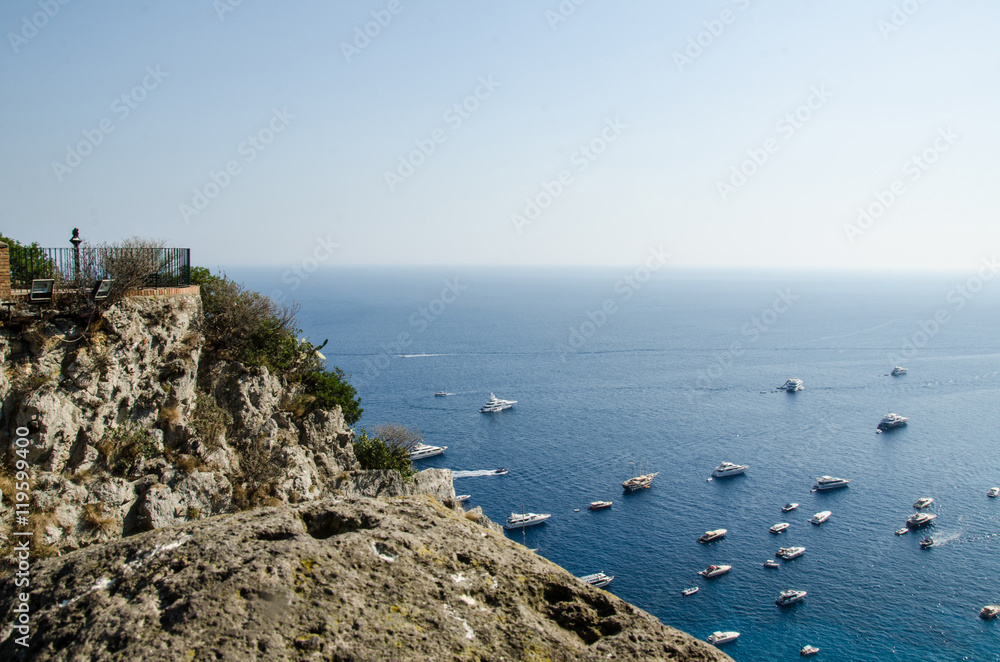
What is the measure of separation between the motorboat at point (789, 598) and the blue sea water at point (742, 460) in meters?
0.60

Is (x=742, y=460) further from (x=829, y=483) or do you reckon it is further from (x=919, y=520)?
(x=919, y=520)

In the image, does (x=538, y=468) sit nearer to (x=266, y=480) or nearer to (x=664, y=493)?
(x=664, y=493)

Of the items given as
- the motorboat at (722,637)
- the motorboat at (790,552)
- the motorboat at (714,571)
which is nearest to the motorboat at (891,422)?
the motorboat at (790,552)

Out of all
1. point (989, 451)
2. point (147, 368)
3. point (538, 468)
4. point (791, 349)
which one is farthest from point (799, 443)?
point (147, 368)

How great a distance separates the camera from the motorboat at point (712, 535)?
50125mm

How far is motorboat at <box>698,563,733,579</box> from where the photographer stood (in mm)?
45031

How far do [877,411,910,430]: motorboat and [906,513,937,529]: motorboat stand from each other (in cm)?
2616

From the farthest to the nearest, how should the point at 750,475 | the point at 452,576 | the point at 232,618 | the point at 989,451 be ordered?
the point at 989,451 < the point at 750,475 < the point at 452,576 < the point at 232,618

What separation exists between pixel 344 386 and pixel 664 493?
1677 inches

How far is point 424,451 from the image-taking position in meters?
64.8

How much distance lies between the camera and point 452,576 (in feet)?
18.1

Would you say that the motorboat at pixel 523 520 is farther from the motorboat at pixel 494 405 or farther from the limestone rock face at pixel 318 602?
the limestone rock face at pixel 318 602

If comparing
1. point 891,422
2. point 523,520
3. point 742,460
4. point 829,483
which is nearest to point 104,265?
point 523,520

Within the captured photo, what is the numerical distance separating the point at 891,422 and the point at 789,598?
45.0 m
